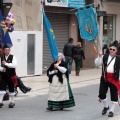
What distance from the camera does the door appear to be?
20438 mm

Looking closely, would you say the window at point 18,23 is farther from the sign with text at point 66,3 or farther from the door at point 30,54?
the sign with text at point 66,3

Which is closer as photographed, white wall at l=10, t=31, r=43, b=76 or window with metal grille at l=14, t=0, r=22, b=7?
white wall at l=10, t=31, r=43, b=76

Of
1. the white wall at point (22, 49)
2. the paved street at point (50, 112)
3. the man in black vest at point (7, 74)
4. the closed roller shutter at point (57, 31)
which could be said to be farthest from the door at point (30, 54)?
the man in black vest at point (7, 74)

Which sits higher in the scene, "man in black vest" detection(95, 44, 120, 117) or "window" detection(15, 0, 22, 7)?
"window" detection(15, 0, 22, 7)

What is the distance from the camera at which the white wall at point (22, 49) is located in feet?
64.1

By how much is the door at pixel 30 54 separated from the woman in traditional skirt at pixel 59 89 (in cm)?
926

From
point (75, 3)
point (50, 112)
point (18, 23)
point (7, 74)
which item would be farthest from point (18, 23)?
point (50, 112)

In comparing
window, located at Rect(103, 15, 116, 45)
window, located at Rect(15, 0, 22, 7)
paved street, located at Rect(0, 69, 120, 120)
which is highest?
window, located at Rect(15, 0, 22, 7)

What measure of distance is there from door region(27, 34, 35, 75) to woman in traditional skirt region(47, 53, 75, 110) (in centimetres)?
926

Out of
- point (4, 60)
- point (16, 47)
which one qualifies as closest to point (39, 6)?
point (16, 47)

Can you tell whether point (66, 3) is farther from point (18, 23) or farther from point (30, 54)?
point (18, 23)

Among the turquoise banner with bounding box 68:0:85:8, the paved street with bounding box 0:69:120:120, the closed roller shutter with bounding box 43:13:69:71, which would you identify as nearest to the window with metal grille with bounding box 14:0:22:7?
the closed roller shutter with bounding box 43:13:69:71

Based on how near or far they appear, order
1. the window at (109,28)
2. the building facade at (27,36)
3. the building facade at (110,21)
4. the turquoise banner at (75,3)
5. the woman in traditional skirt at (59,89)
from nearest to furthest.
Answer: the woman in traditional skirt at (59,89) → the building facade at (27,36) → the turquoise banner at (75,3) → the building facade at (110,21) → the window at (109,28)

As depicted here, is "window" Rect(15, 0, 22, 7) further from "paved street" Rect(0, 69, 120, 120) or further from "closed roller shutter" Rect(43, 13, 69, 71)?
"paved street" Rect(0, 69, 120, 120)
